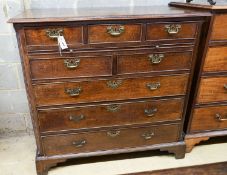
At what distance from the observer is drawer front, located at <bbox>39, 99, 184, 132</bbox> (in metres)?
1.63

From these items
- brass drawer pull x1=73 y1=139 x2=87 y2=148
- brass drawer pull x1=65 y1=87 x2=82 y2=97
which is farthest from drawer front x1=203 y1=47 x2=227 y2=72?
brass drawer pull x1=73 y1=139 x2=87 y2=148

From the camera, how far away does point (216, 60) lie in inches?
66.7

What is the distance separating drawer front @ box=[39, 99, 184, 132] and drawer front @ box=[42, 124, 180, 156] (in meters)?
0.07

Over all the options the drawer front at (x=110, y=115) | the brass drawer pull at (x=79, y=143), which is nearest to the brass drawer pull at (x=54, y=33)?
the drawer front at (x=110, y=115)

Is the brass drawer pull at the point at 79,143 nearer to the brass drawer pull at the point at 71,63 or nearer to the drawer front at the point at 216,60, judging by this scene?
the brass drawer pull at the point at 71,63

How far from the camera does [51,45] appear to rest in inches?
55.6

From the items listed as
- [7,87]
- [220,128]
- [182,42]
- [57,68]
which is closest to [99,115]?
[57,68]

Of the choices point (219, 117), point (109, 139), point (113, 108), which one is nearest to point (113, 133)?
point (109, 139)

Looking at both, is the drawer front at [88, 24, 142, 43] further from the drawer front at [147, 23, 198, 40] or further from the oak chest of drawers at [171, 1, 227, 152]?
the oak chest of drawers at [171, 1, 227, 152]

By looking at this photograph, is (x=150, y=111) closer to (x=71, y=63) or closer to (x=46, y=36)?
(x=71, y=63)

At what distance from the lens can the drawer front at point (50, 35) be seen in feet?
4.50

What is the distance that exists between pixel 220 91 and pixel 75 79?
3.41 ft

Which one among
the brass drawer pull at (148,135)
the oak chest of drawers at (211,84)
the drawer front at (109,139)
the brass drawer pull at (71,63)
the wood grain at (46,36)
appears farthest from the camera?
the brass drawer pull at (148,135)

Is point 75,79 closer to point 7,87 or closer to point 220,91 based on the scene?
point 7,87
